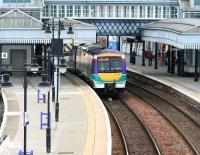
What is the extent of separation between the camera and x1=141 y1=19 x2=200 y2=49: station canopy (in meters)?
42.5

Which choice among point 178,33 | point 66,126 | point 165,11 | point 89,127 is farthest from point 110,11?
point 89,127

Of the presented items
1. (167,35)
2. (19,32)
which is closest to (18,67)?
(19,32)

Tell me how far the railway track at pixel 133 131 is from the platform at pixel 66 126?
1.09 meters

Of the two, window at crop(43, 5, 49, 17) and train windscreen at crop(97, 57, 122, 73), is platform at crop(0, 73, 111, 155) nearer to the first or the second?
train windscreen at crop(97, 57, 122, 73)

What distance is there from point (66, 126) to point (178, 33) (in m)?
20.1

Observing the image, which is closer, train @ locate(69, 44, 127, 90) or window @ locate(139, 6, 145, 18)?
train @ locate(69, 44, 127, 90)

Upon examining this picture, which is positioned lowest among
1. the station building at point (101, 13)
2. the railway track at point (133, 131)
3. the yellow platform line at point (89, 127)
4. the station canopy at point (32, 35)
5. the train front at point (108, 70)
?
the railway track at point (133, 131)

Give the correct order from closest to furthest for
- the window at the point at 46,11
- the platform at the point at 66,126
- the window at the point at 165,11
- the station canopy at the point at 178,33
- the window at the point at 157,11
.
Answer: the platform at the point at 66,126
the station canopy at the point at 178,33
the window at the point at 46,11
the window at the point at 157,11
the window at the point at 165,11

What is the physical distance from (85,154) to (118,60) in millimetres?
18506

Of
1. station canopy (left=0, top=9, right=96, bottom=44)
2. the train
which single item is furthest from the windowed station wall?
the train

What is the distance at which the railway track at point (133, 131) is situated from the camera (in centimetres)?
2305

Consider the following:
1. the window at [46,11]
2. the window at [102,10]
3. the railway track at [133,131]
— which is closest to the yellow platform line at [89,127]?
the railway track at [133,131]

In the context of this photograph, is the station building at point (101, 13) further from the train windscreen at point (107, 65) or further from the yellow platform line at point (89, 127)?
the yellow platform line at point (89, 127)

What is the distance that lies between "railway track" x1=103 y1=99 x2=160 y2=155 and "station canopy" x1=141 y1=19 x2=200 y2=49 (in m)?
8.95
